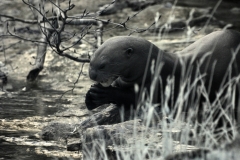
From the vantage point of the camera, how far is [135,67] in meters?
7.47

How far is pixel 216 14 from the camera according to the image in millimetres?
15719

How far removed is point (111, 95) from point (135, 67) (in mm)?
375

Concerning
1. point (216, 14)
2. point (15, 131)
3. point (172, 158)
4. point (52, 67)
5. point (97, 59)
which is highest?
point (216, 14)

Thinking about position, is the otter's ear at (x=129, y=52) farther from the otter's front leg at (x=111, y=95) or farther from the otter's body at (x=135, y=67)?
the otter's front leg at (x=111, y=95)

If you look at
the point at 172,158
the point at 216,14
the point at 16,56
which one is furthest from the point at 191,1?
the point at 172,158

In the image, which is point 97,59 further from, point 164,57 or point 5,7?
point 5,7

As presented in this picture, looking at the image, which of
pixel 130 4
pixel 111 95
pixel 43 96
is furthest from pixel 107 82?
pixel 130 4

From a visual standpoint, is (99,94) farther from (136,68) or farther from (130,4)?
(130,4)

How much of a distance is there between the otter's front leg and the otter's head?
8 cm

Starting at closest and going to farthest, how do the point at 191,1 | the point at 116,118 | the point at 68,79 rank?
the point at 116,118 → the point at 68,79 → the point at 191,1

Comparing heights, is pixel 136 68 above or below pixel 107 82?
above

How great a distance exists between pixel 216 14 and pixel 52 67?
480 centimetres

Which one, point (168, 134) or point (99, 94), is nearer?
point (168, 134)

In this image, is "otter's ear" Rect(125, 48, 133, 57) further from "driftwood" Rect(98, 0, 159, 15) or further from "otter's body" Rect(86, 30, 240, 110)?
"driftwood" Rect(98, 0, 159, 15)
